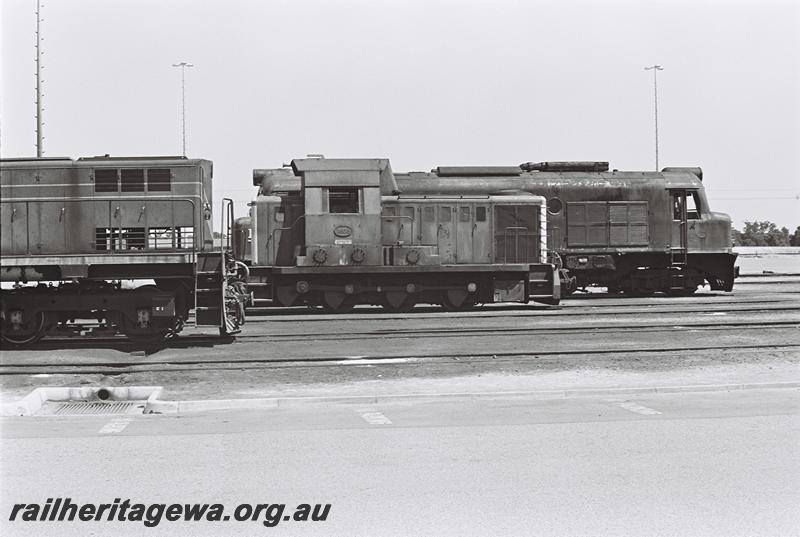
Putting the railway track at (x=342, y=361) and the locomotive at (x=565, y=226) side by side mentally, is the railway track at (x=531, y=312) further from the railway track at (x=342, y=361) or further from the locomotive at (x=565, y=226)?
the railway track at (x=342, y=361)

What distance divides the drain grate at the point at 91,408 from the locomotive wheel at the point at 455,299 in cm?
1247

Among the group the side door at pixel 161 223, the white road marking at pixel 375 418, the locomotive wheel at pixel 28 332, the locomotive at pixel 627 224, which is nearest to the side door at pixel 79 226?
the side door at pixel 161 223

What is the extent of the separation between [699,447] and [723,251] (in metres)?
20.2

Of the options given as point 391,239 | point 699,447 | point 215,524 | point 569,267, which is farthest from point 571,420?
point 569,267

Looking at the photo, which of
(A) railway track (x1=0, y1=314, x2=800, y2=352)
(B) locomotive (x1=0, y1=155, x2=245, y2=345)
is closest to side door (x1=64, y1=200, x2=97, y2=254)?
(B) locomotive (x1=0, y1=155, x2=245, y2=345)

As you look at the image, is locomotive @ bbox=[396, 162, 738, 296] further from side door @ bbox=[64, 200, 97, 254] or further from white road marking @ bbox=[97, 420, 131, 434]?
white road marking @ bbox=[97, 420, 131, 434]

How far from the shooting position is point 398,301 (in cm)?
2212

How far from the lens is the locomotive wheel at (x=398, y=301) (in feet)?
72.3

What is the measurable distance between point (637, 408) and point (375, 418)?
2.72 m

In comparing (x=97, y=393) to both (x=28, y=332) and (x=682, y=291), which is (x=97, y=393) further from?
(x=682, y=291)

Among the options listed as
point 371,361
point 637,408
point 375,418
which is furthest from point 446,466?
point 371,361

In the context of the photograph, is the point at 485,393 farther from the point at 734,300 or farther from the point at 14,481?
the point at 734,300

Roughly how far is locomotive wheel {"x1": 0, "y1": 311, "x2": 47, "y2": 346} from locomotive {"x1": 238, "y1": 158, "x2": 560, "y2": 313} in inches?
263

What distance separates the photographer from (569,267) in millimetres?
25125
